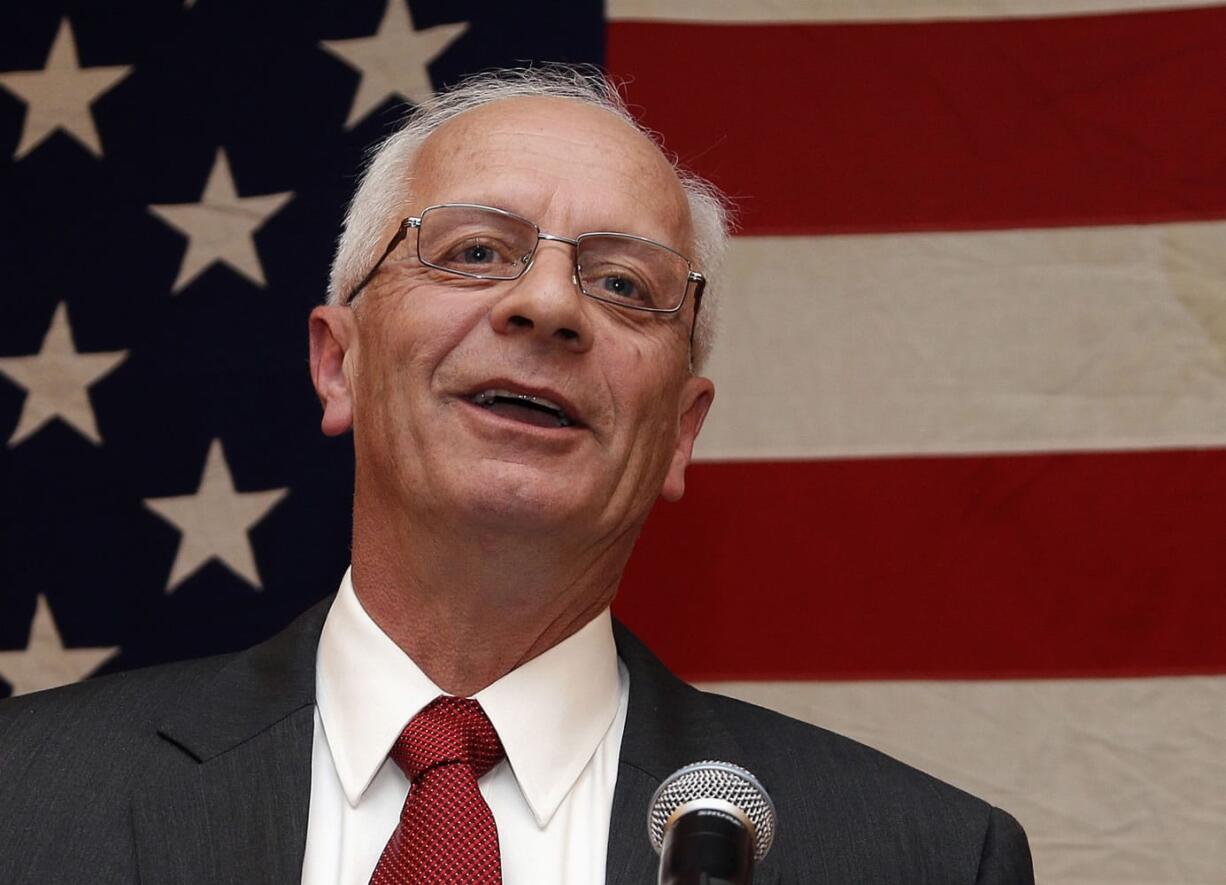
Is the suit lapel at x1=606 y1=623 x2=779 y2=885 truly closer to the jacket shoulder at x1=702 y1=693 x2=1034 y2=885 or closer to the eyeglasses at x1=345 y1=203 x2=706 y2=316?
the jacket shoulder at x1=702 y1=693 x2=1034 y2=885

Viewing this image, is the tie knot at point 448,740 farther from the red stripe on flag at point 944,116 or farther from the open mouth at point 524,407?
the red stripe on flag at point 944,116

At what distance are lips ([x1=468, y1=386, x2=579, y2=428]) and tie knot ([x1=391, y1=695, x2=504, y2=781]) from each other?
346 millimetres

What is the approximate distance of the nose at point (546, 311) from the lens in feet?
6.35

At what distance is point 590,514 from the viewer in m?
2.00

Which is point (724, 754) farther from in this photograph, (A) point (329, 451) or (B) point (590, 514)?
(A) point (329, 451)

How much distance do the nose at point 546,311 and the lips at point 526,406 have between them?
0.07m

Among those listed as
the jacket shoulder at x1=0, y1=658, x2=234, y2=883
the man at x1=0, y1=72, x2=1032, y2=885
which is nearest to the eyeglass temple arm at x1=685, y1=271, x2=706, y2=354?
the man at x1=0, y1=72, x2=1032, y2=885

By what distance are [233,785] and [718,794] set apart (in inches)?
32.9

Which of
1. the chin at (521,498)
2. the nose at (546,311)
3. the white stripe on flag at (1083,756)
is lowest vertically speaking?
the white stripe on flag at (1083,756)

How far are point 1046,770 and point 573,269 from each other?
4.10 ft

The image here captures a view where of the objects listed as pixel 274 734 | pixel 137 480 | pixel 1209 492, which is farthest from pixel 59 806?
pixel 1209 492

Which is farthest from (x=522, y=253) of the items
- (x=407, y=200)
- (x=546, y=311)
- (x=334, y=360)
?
(x=334, y=360)

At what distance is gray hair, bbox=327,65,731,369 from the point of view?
2.22 m

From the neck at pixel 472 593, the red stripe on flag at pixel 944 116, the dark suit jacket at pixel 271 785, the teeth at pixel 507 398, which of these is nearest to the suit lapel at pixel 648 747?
the dark suit jacket at pixel 271 785
